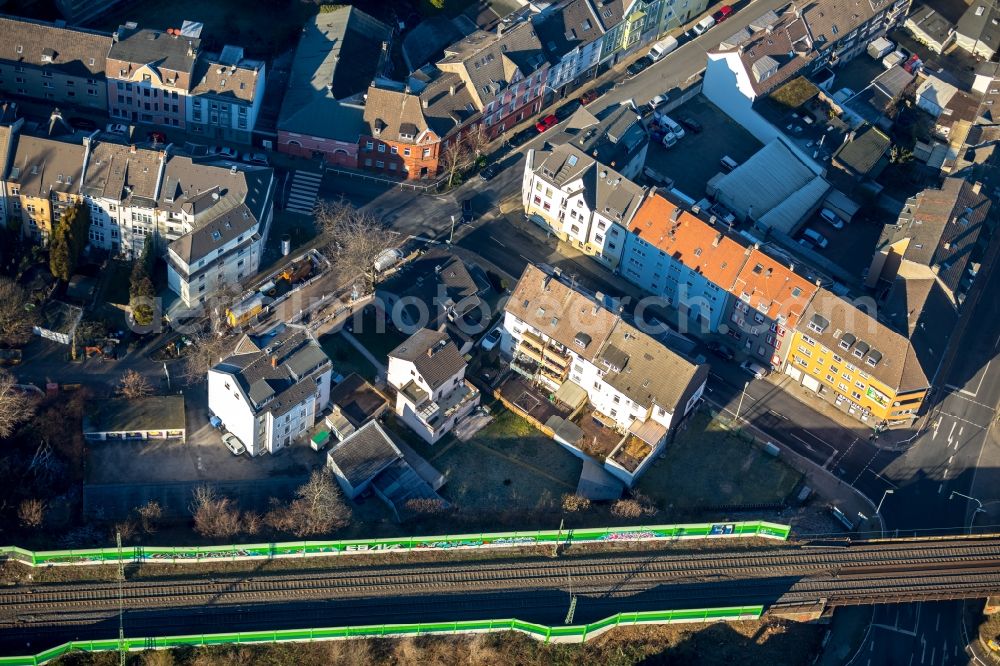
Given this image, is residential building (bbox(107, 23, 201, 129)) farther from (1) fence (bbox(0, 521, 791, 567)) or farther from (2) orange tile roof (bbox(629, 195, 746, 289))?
(1) fence (bbox(0, 521, 791, 567))

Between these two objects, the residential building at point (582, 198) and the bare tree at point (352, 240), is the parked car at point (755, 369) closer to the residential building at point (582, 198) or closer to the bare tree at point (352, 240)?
the residential building at point (582, 198)

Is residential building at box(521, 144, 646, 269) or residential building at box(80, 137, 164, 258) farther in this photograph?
residential building at box(521, 144, 646, 269)

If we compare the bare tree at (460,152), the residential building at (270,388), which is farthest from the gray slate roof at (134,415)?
the bare tree at (460,152)

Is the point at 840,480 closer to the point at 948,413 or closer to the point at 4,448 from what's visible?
the point at 948,413

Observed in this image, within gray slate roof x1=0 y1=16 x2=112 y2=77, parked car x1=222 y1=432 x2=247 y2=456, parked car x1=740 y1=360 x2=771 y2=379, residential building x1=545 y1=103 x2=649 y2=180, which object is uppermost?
residential building x1=545 y1=103 x2=649 y2=180

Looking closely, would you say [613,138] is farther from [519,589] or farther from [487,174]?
[519,589]

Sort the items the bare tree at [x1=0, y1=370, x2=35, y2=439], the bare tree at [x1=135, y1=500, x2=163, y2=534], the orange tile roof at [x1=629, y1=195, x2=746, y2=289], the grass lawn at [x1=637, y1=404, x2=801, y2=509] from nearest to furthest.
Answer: the bare tree at [x1=135, y1=500, x2=163, y2=534] < the bare tree at [x1=0, y1=370, x2=35, y2=439] < the grass lawn at [x1=637, y1=404, x2=801, y2=509] < the orange tile roof at [x1=629, y1=195, x2=746, y2=289]

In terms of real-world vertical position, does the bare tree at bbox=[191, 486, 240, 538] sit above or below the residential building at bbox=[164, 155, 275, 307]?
below

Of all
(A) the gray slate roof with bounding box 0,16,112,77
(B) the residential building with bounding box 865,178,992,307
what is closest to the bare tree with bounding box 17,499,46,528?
(A) the gray slate roof with bounding box 0,16,112,77
